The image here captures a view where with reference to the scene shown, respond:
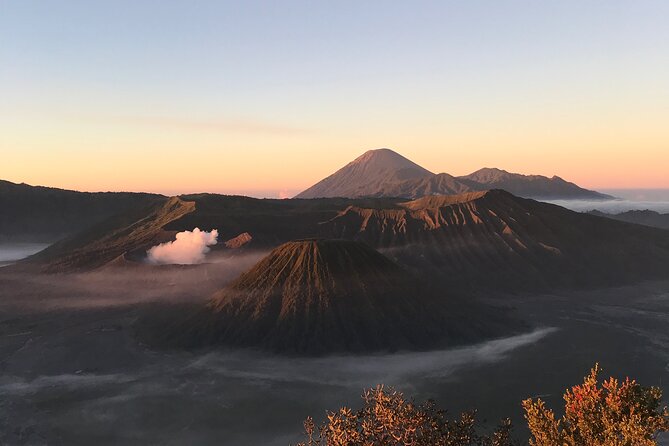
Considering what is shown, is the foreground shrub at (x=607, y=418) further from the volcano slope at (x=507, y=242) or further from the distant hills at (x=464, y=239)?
the volcano slope at (x=507, y=242)

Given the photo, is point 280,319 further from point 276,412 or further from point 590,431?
point 590,431

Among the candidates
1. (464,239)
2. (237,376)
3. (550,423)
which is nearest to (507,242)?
(464,239)

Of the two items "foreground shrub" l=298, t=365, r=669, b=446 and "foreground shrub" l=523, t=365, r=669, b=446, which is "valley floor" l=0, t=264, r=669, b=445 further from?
"foreground shrub" l=298, t=365, r=669, b=446

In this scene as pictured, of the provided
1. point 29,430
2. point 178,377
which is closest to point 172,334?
point 178,377

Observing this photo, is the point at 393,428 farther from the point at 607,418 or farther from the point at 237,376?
the point at 237,376

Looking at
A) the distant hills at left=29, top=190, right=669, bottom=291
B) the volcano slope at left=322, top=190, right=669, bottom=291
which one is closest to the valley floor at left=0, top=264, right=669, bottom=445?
the volcano slope at left=322, top=190, right=669, bottom=291

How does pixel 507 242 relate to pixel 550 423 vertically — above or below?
above

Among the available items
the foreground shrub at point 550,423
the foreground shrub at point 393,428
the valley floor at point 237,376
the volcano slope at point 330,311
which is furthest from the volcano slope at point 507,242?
the foreground shrub at point 393,428
